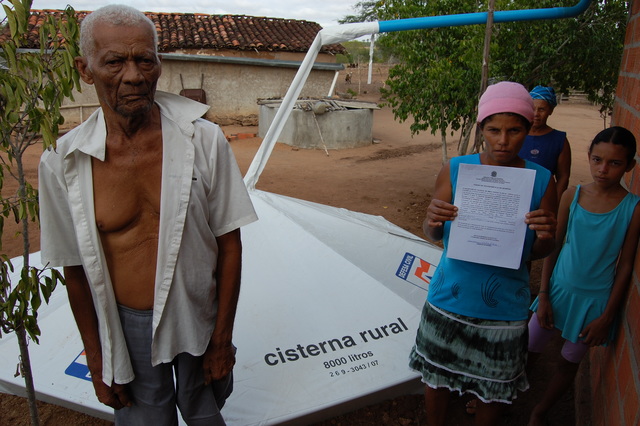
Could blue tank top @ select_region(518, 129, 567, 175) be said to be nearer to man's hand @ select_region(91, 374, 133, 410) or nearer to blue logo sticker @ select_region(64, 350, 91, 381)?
man's hand @ select_region(91, 374, 133, 410)

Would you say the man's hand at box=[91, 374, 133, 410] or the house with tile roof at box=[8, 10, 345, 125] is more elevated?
the house with tile roof at box=[8, 10, 345, 125]

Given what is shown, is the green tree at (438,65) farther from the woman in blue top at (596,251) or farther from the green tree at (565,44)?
the woman in blue top at (596,251)

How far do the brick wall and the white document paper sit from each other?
0.48 metres

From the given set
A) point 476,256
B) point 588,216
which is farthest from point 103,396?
point 588,216

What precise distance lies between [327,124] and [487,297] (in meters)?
10.0

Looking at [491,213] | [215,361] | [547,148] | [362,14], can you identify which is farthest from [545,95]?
[362,14]

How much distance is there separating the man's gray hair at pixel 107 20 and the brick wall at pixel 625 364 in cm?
187

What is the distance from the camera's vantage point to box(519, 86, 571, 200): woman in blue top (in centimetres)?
293

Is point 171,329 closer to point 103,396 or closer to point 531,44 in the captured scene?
point 103,396

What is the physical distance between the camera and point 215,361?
1.59m

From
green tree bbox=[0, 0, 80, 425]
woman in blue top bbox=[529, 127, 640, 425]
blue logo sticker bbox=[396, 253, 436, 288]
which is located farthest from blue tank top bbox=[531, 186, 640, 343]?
green tree bbox=[0, 0, 80, 425]

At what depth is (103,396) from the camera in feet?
5.07

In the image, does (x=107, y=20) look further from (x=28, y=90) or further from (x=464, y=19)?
(x=464, y=19)

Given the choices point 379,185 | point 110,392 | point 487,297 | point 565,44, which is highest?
point 565,44
